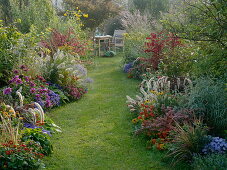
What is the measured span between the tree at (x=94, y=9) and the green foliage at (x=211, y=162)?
44.3ft

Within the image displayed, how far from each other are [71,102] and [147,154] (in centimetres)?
316

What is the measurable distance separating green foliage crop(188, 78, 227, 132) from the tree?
484 inches

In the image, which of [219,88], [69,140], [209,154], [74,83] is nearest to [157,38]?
[74,83]

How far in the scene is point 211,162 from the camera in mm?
3195

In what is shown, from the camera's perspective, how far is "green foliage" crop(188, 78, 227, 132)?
4121 millimetres

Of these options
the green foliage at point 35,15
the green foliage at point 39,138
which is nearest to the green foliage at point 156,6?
the green foliage at point 35,15

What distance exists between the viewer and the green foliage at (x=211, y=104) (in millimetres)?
4121

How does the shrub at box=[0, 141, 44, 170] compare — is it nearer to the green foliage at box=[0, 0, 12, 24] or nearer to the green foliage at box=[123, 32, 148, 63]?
the green foliage at box=[123, 32, 148, 63]

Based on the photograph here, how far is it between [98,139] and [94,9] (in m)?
12.3

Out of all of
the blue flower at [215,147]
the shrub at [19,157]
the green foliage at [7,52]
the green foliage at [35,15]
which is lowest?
the shrub at [19,157]

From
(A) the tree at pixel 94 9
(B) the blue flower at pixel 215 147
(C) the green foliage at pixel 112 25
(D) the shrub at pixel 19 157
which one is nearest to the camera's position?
(D) the shrub at pixel 19 157

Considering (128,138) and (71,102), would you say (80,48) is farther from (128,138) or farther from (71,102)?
(128,138)

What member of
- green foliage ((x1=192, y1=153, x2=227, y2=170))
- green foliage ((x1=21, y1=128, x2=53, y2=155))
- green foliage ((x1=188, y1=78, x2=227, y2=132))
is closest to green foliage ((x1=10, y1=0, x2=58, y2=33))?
green foliage ((x1=21, y1=128, x2=53, y2=155))

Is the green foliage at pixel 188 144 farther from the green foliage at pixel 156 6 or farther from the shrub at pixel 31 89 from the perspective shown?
the green foliage at pixel 156 6
